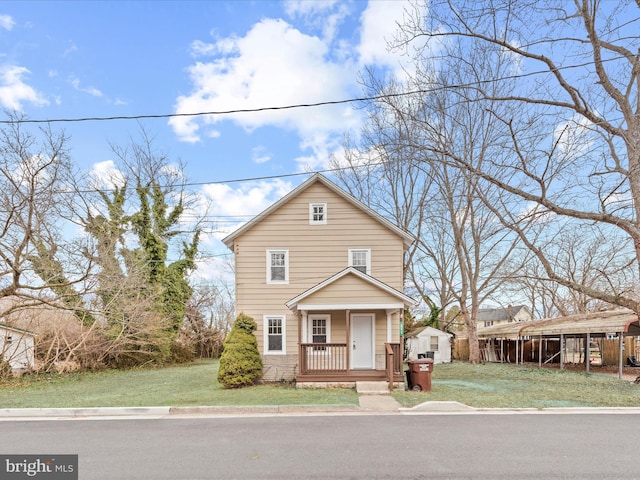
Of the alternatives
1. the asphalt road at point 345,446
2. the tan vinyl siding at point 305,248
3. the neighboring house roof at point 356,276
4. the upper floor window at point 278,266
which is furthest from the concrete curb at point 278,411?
the upper floor window at point 278,266

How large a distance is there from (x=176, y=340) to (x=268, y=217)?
48.6ft

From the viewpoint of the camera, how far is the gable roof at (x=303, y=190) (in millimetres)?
14812

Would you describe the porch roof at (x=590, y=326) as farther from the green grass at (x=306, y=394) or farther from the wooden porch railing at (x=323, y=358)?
the wooden porch railing at (x=323, y=358)

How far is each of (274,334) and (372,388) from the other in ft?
14.0

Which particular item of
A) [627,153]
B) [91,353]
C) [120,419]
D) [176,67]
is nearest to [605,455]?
[120,419]

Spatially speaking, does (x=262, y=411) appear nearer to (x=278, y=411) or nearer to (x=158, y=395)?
(x=278, y=411)

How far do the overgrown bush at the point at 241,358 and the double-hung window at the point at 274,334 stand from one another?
0.69 m

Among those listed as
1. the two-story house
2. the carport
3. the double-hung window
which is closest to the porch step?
Result: the two-story house

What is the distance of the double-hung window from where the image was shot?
47.4ft

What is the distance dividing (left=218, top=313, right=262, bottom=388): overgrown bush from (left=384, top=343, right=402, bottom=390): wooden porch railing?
4.30 m

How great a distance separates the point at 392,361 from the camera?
1239 centimetres

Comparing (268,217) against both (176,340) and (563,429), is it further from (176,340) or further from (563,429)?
(176,340)

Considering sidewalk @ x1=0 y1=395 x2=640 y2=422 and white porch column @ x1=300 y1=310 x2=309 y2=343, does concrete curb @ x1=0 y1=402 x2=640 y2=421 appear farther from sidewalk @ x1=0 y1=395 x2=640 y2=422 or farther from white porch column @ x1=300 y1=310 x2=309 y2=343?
white porch column @ x1=300 y1=310 x2=309 y2=343

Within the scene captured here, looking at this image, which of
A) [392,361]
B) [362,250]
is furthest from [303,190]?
[392,361]
